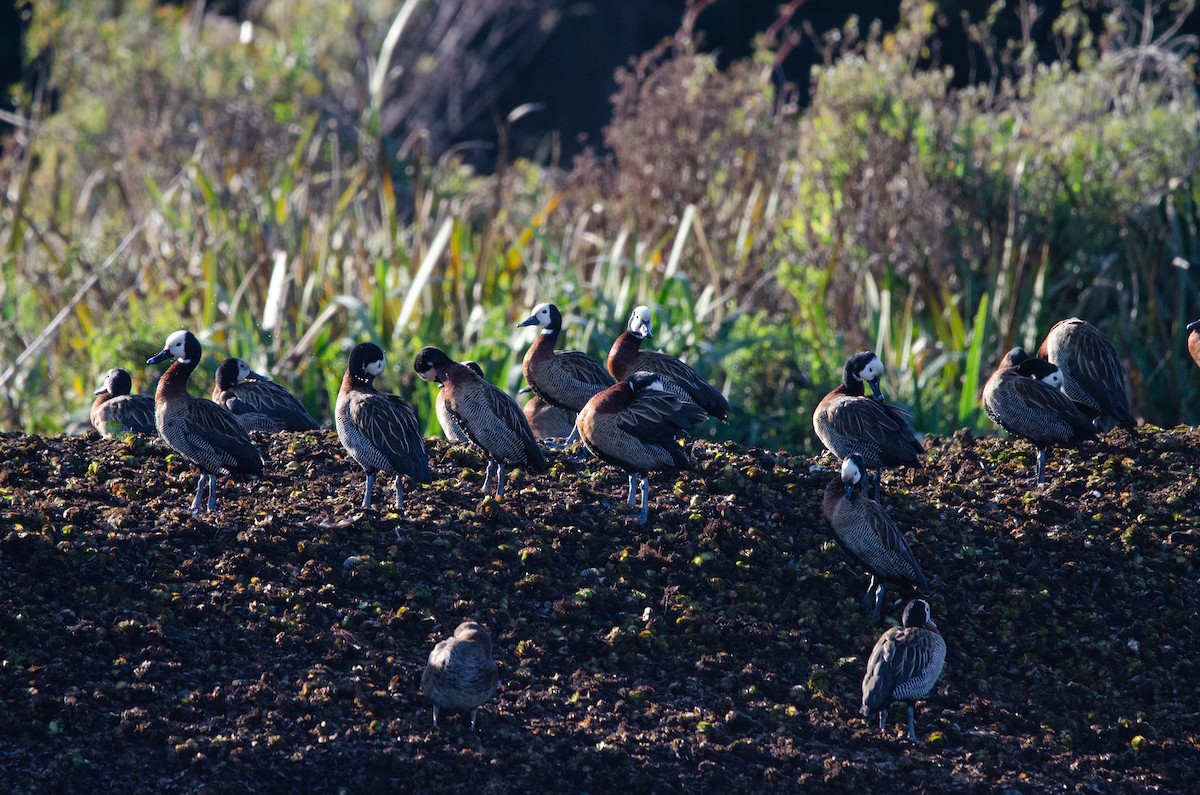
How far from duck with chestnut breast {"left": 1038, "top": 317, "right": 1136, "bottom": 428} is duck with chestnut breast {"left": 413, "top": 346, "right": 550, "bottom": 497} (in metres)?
3.37

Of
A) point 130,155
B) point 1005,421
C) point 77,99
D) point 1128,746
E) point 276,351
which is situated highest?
point 77,99

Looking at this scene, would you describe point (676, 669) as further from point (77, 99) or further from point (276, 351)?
point (77, 99)

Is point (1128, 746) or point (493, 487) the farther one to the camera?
point (493, 487)

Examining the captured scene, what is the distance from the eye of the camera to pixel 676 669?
20.4 ft

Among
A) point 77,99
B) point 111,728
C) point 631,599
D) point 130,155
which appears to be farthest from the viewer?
point 77,99

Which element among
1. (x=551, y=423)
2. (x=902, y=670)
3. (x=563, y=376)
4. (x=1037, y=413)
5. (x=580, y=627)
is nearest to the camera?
(x=902, y=670)

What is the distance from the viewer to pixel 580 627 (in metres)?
6.42

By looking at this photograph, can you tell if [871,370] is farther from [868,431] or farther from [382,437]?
[382,437]

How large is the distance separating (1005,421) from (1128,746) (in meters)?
2.39

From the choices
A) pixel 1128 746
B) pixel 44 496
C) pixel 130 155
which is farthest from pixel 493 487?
pixel 130 155

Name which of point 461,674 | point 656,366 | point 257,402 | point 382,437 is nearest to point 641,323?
point 656,366

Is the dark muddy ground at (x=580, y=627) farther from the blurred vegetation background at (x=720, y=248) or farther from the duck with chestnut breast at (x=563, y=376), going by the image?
the blurred vegetation background at (x=720, y=248)

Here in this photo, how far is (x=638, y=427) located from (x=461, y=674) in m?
2.12

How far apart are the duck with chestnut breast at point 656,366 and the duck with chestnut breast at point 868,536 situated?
78.5 inches
